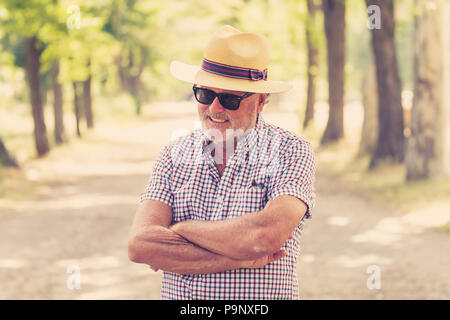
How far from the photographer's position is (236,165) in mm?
2863

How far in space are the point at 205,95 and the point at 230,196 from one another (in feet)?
1.43

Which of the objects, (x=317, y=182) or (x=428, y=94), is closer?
(x=428, y=94)

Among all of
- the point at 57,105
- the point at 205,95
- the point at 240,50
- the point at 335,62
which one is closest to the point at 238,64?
the point at 240,50

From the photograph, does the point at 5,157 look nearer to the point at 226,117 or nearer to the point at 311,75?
the point at 311,75

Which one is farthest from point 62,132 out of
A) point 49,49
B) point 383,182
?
point 383,182

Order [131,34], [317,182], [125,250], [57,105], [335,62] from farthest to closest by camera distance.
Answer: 1. [131,34]
2. [57,105]
3. [335,62]
4. [317,182]
5. [125,250]

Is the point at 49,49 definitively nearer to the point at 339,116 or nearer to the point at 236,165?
the point at 339,116

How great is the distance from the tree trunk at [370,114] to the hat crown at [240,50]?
14.9 metres

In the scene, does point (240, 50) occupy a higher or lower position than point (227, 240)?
higher

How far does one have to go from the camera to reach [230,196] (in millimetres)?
2840

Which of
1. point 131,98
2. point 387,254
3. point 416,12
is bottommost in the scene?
point 387,254

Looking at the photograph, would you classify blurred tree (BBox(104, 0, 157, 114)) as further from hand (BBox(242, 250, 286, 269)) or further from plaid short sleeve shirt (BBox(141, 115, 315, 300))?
hand (BBox(242, 250, 286, 269))

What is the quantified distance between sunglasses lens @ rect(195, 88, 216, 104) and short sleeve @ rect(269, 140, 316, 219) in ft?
1.21
